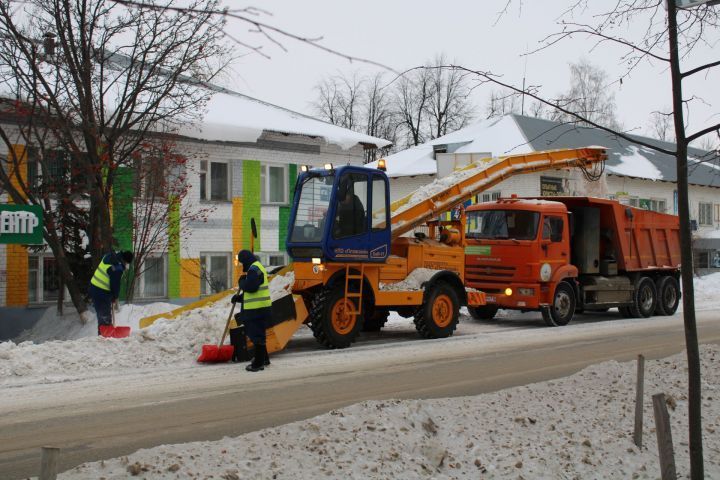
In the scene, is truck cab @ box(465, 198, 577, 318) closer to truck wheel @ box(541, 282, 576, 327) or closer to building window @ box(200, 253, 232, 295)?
truck wheel @ box(541, 282, 576, 327)

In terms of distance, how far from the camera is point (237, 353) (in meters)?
12.7

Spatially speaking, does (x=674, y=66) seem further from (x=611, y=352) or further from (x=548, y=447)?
(x=611, y=352)

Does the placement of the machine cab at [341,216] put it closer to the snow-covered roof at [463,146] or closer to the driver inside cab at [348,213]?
the driver inside cab at [348,213]

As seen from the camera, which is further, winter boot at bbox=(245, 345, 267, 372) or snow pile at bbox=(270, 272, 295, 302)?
snow pile at bbox=(270, 272, 295, 302)

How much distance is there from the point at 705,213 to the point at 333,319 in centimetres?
3654

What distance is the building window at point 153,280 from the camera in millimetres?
21953

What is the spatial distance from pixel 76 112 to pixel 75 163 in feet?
3.61

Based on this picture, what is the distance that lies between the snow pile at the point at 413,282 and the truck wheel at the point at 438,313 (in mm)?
226

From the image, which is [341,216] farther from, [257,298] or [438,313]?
[438,313]

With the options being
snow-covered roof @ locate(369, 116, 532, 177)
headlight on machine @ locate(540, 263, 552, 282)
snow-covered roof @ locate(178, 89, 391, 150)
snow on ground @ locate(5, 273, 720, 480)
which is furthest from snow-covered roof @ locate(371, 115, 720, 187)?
snow on ground @ locate(5, 273, 720, 480)

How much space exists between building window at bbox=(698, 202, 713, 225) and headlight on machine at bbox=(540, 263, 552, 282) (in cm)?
2895

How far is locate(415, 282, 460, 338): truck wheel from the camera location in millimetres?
15914

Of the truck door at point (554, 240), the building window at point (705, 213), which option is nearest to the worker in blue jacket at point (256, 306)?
the truck door at point (554, 240)

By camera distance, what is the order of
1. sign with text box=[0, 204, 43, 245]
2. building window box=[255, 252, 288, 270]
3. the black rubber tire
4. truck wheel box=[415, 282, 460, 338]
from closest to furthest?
sign with text box=[0, 204, 43, 245] → truck wheel box=[415, 282, 460, 338] → the black rubber tire → building window box=[255, 252, 288, 270]
